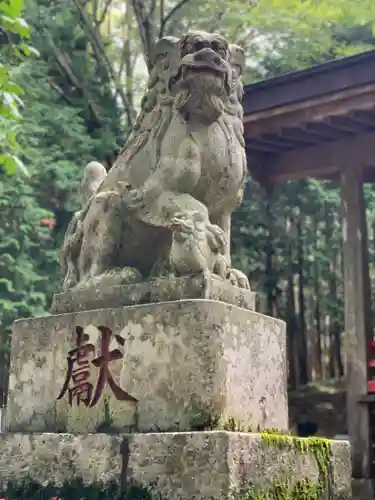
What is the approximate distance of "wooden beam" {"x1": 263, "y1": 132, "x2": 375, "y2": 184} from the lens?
7719mm

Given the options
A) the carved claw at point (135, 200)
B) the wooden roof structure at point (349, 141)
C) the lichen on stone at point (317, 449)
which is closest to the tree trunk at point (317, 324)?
the wooden roof structure at point (349, 141)

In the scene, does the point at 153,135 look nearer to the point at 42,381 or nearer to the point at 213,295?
the point at 213,295

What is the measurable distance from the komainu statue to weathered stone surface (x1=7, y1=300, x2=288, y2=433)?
0.87 feet

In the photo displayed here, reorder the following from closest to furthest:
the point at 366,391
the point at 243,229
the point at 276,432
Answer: the point at 276,432 → the point at 366,391 → the point at 243,229

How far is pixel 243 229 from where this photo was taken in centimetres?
975

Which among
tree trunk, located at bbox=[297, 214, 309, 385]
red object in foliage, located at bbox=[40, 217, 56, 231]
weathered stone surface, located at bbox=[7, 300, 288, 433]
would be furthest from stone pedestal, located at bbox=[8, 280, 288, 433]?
red object in foliage, located at bbox=[40, 217, 56, 231]

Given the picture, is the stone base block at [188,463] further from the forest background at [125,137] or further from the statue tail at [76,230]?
the forest background at [125,137]

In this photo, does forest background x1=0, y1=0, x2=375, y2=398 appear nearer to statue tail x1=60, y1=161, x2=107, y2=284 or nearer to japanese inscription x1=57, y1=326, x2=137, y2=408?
statue tail x1=60, y1=161, x2=107, y2=284

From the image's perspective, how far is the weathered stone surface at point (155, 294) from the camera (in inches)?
129

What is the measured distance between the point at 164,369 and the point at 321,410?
22.1ft

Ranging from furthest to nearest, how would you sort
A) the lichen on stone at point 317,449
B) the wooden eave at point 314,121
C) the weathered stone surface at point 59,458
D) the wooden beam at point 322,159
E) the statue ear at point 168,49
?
the wooden beam at point 322,159
the wooden eave at point 314,121
the statue ear at point 168,49
the lichen on stone at point 317,449
the weathered stone surface at point 59,458

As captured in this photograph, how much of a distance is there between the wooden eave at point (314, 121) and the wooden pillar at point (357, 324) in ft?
1.97

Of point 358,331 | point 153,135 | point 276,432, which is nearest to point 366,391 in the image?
point 358,331

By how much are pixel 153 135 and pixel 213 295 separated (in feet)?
3.27
